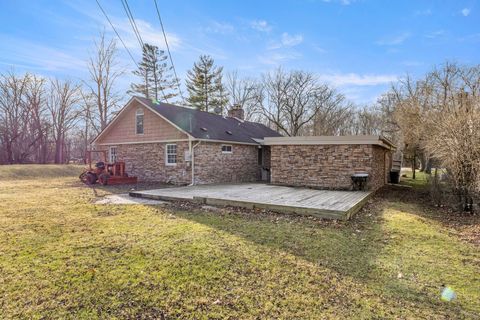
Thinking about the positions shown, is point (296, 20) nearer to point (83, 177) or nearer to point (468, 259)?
point (468, 259)

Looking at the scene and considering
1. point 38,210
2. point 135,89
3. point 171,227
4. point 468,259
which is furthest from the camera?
point 135,89

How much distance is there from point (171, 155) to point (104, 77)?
19.2 metres

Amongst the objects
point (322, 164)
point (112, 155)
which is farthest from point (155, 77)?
point (322, 164)

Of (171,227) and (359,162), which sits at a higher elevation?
(359,162)

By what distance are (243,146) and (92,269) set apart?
469 inches

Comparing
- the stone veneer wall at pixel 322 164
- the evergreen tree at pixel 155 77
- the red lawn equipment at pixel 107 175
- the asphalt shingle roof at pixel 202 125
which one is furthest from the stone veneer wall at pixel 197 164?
the evergreen tree at pixel 155 77

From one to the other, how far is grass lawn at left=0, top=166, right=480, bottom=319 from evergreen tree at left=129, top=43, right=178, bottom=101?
25.2 meters

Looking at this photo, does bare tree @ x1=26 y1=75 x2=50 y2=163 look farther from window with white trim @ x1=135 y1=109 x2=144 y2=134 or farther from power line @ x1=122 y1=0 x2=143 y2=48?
power line @ x1=122 y1=0 x2=143 y2=48

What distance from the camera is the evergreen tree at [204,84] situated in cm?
3051

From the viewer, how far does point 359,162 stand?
10.2 m

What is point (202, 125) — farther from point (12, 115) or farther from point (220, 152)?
point (12, 115)

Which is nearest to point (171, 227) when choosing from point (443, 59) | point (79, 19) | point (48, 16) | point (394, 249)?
point (394, 249)

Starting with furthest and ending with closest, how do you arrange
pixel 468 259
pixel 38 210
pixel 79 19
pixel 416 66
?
1. pixel 416 66
2. pixel 79 19
3. pixel 38 210
4. pixel 468 259

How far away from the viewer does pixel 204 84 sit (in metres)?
30.6
